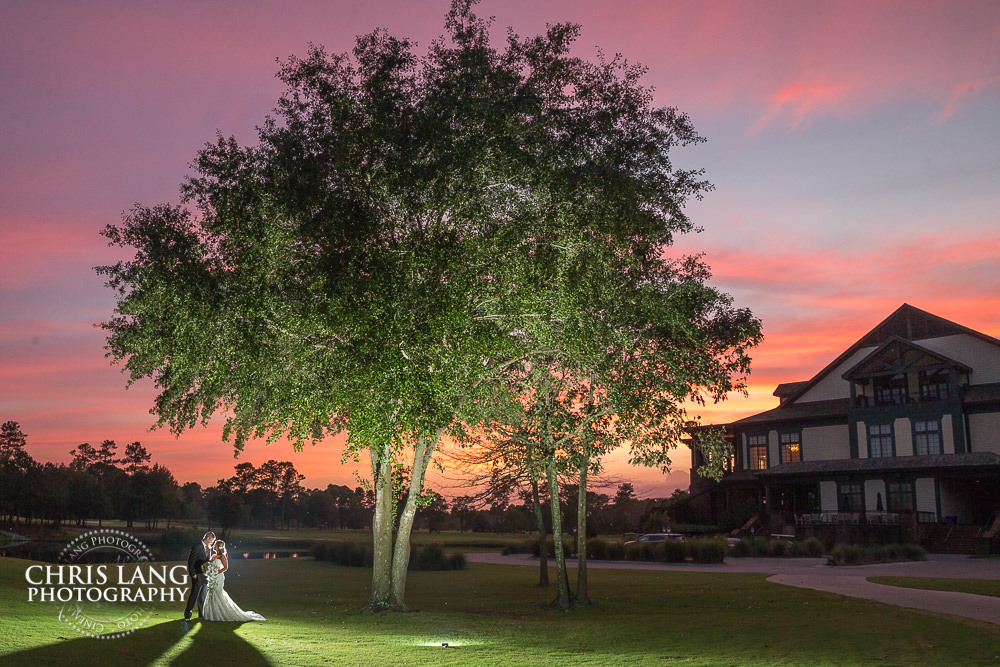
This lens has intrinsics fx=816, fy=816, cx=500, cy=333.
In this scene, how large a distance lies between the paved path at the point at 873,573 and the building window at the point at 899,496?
7.88 m

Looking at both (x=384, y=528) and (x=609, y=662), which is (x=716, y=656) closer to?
(x=609, y=662)

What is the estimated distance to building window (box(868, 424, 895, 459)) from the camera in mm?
49594

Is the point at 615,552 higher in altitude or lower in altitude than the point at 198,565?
lower

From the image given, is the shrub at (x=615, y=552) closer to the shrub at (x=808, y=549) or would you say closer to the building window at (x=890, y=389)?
the shrub at (x=808, y=549)

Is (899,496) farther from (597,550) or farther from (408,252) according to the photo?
(408,252)

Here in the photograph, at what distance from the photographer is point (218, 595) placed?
600 inches

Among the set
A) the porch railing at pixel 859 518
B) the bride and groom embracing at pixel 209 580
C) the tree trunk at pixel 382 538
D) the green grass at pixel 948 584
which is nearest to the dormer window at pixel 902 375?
the porch railing at pixel 859 518

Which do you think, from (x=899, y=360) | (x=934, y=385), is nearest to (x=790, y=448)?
(x=899, y=360)

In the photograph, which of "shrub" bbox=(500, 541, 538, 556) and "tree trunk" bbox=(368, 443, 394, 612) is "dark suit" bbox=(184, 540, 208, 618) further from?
"shrub" bbox=(500, 541, 538, 556)

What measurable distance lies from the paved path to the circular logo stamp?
16123 millimetres

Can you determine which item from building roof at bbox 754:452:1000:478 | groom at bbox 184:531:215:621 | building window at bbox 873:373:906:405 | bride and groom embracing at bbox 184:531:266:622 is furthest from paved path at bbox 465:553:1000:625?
groom at bbox 184:531:215:621

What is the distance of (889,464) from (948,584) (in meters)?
24.4

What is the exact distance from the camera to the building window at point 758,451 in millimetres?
56344

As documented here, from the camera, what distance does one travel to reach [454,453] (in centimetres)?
2519
